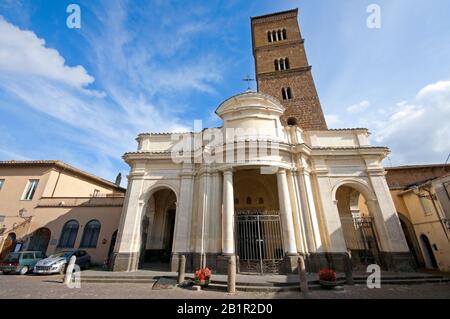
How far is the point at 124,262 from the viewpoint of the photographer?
426 inches

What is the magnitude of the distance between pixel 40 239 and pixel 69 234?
9.01ft

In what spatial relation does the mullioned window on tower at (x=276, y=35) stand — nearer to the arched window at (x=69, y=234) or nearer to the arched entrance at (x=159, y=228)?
the arched entrance at (x=159, y=228)

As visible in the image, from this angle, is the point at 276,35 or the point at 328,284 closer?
the point at 328,284

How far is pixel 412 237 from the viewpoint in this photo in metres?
14.3

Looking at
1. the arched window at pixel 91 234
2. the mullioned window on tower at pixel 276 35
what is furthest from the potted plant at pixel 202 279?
the mullioned window on tower at pixel 276 35

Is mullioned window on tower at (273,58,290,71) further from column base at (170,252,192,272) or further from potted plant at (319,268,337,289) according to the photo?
column base at (170,252,192,272)

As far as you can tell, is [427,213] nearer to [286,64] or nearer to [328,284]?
[328,284]

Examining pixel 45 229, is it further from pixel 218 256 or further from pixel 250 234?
pixel 250 234

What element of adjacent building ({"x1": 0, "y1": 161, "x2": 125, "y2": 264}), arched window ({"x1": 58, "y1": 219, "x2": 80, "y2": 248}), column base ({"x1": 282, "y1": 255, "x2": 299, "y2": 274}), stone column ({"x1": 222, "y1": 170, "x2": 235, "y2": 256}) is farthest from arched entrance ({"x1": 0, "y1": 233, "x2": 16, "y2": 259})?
column base ({"x1": 282, "y1": 255, "x2": 299, "y2": 274})

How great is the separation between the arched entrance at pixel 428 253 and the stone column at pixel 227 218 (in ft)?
Result: 44.0

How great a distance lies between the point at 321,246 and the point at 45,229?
2068 cm

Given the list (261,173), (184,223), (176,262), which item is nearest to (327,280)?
(261,173)

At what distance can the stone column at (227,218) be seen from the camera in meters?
10.0

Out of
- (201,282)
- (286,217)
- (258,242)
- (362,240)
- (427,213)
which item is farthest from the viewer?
(427,213)
